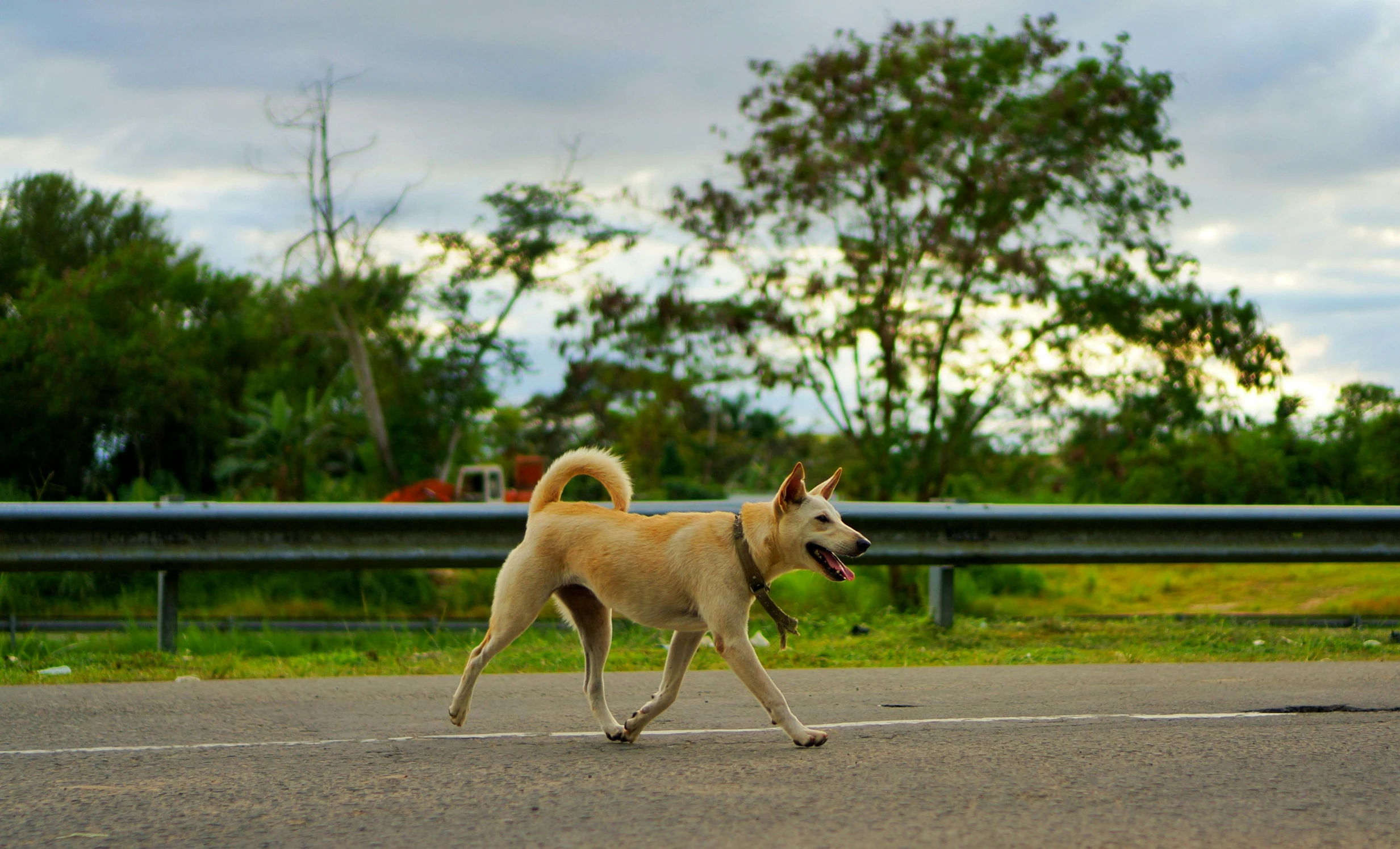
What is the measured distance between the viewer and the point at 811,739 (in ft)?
16.4

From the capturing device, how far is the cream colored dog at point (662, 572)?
503cm

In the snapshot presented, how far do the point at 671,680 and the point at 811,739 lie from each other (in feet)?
2.02

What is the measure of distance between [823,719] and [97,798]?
289cm

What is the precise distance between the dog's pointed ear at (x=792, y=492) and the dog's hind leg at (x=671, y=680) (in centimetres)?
65

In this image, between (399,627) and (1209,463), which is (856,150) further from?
(399,627)

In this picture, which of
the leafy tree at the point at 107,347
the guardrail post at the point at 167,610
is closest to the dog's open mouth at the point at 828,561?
the guardrail post at the point at 167,610

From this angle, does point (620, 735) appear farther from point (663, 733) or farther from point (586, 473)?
point (586, 473)

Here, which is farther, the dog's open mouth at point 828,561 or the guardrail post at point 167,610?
the guardrail post at point 167,610

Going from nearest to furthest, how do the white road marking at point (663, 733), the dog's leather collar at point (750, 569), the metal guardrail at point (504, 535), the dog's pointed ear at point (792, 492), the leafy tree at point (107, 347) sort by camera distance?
the dog's pointed ear at point (792, 492), the dog's leather collar at point (750, 569), the white road marking at point (663, 733), the metal guardrail at point (504, 535), the leafy tree at point (107, 347)

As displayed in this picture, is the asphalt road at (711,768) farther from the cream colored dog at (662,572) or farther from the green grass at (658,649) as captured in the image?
the green grass at (658,649)

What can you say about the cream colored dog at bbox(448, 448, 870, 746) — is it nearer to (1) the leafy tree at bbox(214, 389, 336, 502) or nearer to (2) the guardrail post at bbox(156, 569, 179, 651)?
→ (2) the guardrail post at bbox(156, 569, 179, 651)

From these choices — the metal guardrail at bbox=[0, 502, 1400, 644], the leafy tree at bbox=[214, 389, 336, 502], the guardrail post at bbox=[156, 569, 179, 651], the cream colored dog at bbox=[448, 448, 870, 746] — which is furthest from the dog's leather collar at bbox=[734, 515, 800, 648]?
the leafy tree at bbox=[214, 389, 336, 502]

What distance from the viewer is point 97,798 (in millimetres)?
4336

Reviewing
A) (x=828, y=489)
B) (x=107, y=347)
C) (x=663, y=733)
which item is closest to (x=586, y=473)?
(x=828, y=489)
